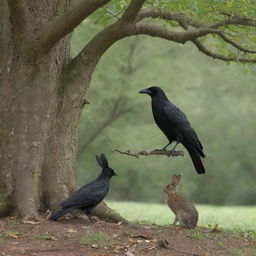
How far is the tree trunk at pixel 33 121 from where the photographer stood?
30.2ft

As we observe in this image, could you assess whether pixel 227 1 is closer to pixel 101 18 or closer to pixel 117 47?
pixel 101 18

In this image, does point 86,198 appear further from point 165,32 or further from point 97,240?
point 165,32

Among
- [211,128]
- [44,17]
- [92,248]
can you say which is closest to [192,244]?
[92,248]

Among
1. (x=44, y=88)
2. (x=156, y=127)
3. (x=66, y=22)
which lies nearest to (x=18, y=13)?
(x=66, y=22)

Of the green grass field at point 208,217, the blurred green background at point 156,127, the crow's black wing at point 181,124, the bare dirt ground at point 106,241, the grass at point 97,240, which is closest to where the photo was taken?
the bare dirt ground at point 106,241

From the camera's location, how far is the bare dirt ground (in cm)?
757

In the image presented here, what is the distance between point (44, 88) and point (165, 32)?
6.62 ft

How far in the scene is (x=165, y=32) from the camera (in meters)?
9.73

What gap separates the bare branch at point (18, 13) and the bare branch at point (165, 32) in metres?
1.50

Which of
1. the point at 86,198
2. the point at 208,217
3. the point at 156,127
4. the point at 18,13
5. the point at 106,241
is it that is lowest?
the point at 208,217

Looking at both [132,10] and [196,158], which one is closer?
[132,10]

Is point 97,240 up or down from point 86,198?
down

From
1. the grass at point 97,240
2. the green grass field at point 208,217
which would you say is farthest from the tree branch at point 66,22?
the green grass field at point 208,217

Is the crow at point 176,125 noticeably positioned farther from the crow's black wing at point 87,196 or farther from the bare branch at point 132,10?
the crow's black wing at point 87,196
